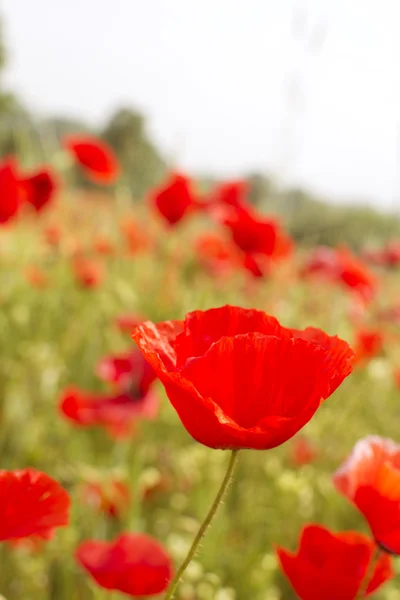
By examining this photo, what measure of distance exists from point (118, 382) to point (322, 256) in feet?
4.06

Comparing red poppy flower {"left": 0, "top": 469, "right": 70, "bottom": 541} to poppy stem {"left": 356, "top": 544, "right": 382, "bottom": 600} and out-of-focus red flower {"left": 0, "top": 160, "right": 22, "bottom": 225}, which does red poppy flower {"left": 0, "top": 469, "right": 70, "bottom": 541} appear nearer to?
poppy stem {"left": 356, "top": 544, "right": 382, "bottom": 600}

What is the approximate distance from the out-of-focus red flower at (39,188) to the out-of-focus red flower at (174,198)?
0.29 metres

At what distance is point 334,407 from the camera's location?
252 cm

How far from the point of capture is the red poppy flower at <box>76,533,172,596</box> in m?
0.68

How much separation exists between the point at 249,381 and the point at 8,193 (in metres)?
1.44

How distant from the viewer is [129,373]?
4.31 feet

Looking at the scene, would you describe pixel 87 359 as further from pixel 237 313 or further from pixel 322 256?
pixel 237 313

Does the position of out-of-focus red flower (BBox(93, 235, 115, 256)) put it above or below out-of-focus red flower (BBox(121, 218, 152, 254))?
below

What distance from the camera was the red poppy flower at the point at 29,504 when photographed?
487 millimetres

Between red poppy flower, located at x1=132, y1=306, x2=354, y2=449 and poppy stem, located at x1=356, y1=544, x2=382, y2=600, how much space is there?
0.20 m

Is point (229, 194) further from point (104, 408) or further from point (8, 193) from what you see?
point (104, 408)

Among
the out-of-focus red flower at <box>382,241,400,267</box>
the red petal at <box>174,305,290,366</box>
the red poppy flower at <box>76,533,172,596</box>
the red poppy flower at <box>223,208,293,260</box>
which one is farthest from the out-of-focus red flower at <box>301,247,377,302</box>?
the red petal at <box>174,305,290,366</box>

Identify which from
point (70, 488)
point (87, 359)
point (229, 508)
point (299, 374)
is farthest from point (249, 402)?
point (87, 359)

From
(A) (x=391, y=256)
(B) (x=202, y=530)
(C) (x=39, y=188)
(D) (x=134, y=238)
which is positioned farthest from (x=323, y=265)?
(B) (x=202, y=530)
